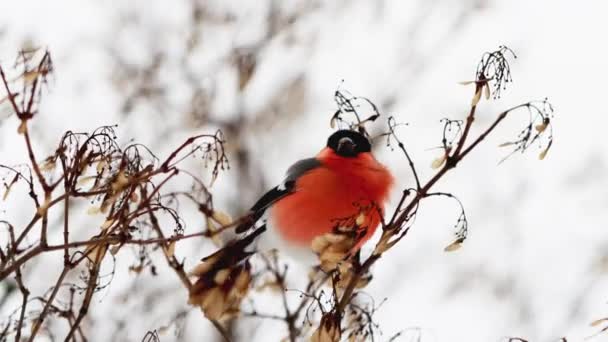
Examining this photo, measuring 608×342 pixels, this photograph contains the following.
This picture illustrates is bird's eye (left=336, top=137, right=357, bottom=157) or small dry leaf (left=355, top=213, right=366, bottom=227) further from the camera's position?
bird's eye (left=336, top=137, right=357, bottom=157)

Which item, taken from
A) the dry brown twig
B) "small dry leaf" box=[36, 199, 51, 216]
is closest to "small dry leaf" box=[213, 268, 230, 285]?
the dry brown twig

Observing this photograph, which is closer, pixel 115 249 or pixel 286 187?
pixel 115 249

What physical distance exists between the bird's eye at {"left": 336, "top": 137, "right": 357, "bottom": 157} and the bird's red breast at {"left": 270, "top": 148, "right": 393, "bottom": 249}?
15 millimetres

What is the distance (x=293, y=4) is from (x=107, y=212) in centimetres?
141

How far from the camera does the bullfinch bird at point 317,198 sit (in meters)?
0.95

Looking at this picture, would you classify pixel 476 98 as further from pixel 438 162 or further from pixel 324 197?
pixel 324 197

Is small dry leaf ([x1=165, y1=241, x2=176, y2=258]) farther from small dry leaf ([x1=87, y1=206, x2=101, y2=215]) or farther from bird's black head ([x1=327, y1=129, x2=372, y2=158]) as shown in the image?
bird's black head ([x1=327, y1=129, x2=372, y2=158])

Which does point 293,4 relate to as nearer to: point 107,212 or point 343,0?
point 343,0

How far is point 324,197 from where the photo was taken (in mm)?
962

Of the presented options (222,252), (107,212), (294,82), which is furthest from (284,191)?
(294,82)

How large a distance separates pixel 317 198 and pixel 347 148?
0.32 ft

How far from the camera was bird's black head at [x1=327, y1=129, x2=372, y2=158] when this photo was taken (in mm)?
1033

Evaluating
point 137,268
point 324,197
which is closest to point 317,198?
point 324,197

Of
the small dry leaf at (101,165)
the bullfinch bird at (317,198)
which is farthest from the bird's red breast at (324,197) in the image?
the small dry leaf at (101,165)
